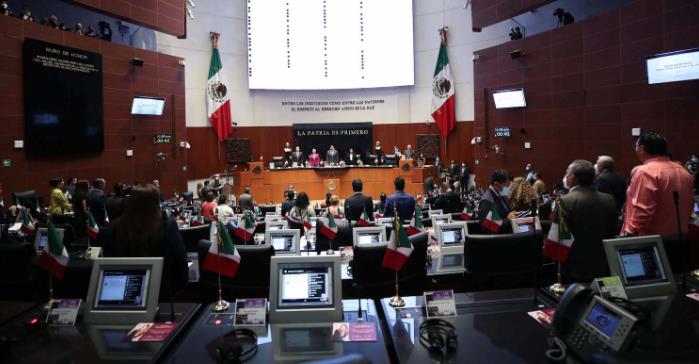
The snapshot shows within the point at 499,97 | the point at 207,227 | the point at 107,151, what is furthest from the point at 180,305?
the point at 499,97

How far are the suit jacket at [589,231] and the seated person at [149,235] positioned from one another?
245 centimetres

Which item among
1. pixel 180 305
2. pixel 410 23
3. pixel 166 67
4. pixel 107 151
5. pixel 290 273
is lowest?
pixel 180 305

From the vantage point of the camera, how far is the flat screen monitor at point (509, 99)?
13.1 m

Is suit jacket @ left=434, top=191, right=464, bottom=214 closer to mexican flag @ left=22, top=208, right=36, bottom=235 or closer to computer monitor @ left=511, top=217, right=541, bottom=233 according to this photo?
computer monitor @ left=511, top=217, right=541, bottom=233

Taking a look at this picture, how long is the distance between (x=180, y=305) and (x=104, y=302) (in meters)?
0.41

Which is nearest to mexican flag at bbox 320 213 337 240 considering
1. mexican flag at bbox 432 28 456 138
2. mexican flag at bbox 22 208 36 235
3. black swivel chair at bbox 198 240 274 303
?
black swivel chair at bbox 198 240 274 303

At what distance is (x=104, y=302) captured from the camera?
2.79 m

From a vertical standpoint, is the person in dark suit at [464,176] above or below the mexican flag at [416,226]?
above

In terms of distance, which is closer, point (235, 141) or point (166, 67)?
point (166, 67)

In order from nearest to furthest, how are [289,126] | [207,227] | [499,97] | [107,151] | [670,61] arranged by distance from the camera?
[207,227] → [670,61] → [107,151] → [499,97] → [289,126]

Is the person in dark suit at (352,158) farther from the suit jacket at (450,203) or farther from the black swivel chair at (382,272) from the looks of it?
the black swivel chair at (382,272)

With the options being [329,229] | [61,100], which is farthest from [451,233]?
[61,100]

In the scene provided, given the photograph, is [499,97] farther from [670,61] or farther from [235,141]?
[235,141]

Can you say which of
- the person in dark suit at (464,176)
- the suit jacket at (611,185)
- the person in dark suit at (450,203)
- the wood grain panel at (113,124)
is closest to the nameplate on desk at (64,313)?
the suit jacket at (611,185)
